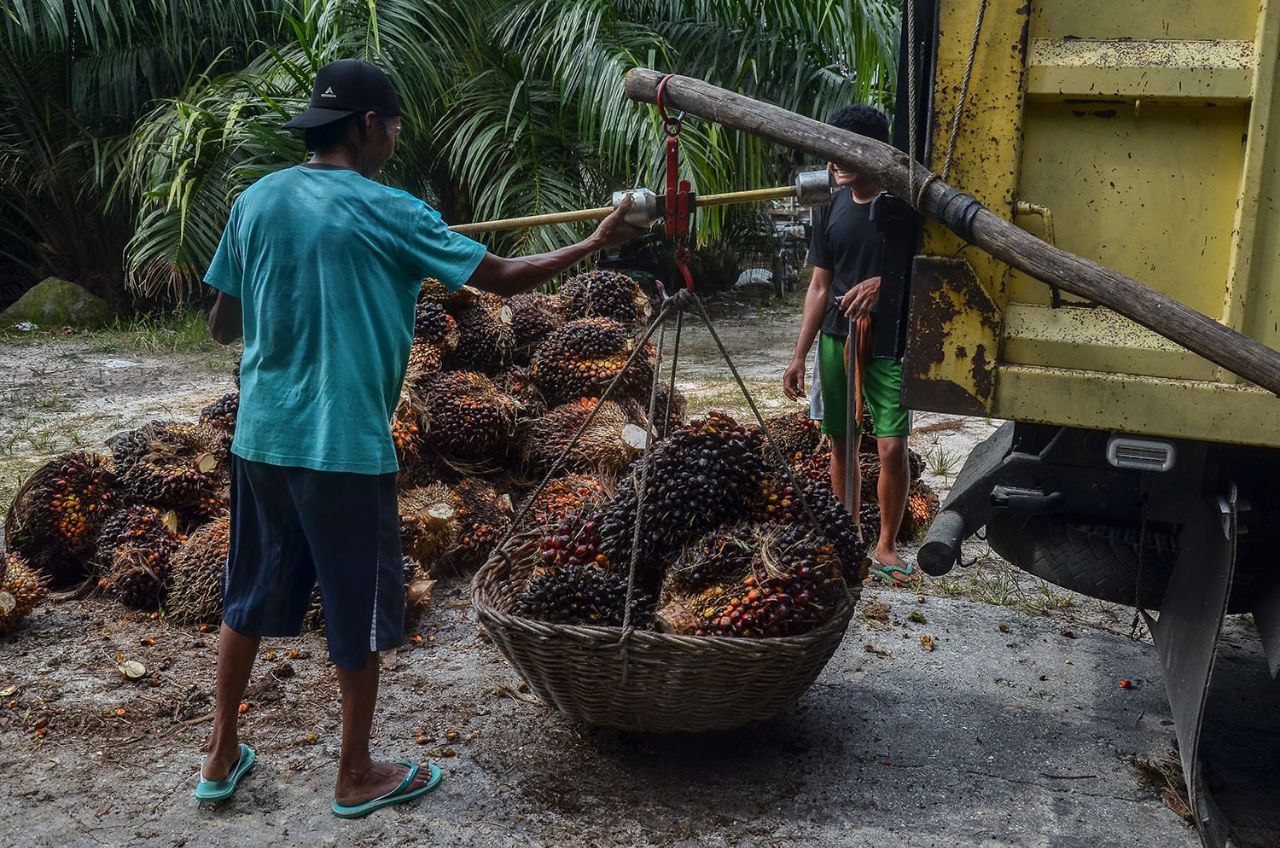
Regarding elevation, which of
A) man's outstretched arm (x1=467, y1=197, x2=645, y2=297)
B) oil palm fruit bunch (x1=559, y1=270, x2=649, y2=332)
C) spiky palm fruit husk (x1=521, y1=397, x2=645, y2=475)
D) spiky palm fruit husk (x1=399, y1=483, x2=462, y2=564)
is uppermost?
man's outstretched arm (x1=467, y1=197, x2=645, y2=297)

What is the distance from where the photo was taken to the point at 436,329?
5305 mm

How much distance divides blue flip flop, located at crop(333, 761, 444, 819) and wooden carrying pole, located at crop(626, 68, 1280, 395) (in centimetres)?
188

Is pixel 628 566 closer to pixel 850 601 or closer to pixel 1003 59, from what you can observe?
pixel 850 601

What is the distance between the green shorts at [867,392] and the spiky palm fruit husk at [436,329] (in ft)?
5.66

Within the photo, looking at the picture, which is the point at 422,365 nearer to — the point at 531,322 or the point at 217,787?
the point at 531,322

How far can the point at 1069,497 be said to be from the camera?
2910mm

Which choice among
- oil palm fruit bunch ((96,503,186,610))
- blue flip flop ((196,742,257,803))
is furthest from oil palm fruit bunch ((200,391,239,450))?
blue flip flop ((196,742,257,803))

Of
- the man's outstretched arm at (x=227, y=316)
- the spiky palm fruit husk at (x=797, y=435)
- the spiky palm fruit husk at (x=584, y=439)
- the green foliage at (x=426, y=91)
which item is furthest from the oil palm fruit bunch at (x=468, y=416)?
the green foliage at (x=426, y=91)

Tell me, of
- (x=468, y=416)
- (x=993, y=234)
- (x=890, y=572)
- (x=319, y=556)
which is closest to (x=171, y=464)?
(x=468, y=416)

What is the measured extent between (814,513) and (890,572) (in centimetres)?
144

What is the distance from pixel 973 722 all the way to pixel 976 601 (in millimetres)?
1074

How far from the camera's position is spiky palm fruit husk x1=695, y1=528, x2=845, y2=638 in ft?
9.69

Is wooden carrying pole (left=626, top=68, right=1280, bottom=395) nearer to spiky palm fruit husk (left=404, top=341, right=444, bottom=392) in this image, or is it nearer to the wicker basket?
the wicker basket

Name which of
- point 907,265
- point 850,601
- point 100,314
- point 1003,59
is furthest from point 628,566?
point 100,314
